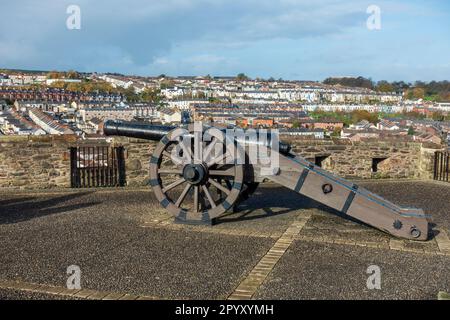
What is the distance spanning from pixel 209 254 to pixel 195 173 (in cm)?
145

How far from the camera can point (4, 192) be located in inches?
373

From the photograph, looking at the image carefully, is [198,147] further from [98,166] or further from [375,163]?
[375,163]

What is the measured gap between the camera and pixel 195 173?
275 inches

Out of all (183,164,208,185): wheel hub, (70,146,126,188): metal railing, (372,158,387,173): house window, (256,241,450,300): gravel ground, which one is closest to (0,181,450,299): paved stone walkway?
(256,241,450,300): gravel ground

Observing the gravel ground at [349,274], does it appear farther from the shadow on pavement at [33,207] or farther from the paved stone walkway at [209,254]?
the shadow on pavement at [33,207]

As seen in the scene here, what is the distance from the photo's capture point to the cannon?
258 inches

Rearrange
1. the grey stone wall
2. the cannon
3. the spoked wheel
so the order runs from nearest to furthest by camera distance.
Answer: the cannon
the spoked wheel
the grey stone wall

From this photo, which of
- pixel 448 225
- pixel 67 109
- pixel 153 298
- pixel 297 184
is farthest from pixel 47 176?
pixel 67 109

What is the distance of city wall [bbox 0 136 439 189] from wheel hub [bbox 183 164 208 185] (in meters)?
3.63

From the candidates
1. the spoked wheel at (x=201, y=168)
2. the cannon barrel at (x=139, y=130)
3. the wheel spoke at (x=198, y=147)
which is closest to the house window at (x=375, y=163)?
the cannon barrel at (x=139, y=130)

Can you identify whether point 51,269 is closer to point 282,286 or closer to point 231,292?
point 231,292

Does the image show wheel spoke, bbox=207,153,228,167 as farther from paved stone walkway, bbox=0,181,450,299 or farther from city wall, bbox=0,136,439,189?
city wall, bbox=0,136,439,189

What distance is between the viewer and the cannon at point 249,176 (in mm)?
6555

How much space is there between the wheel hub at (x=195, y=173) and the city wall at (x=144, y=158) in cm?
363
